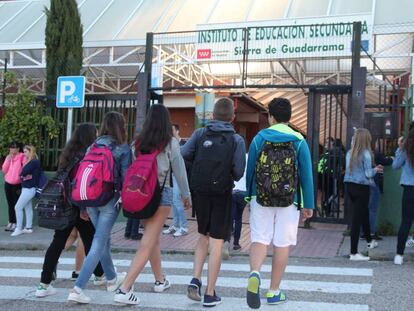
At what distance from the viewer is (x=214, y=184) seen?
15.7ft

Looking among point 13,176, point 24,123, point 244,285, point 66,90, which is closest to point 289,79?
point 66,90

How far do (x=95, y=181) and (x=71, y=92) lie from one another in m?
5.06

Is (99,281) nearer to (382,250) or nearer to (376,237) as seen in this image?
(382,250)

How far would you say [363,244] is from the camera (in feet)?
27.4

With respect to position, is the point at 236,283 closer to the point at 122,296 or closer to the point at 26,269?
the point at 122,296

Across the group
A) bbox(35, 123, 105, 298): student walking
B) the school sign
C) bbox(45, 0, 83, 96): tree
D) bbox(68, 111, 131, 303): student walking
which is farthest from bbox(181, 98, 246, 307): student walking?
bbox(45, 0, 83, 96): tree

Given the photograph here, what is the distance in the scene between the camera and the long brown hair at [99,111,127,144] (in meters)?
5.31

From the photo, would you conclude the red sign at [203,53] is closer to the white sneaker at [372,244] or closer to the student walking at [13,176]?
the student walking at [13,176]

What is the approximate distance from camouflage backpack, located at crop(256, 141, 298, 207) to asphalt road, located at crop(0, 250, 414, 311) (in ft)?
3.30

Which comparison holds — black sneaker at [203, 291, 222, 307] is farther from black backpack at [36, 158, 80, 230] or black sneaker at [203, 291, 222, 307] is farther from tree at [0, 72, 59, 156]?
tree at [0, 72, 59, 156]

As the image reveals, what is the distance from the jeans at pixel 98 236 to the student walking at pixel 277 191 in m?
1.33

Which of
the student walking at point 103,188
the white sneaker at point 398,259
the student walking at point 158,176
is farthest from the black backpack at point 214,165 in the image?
the white sneaker at point 398,259

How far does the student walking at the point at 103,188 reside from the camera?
5020 mm

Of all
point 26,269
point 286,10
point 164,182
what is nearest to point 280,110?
point 164,182
